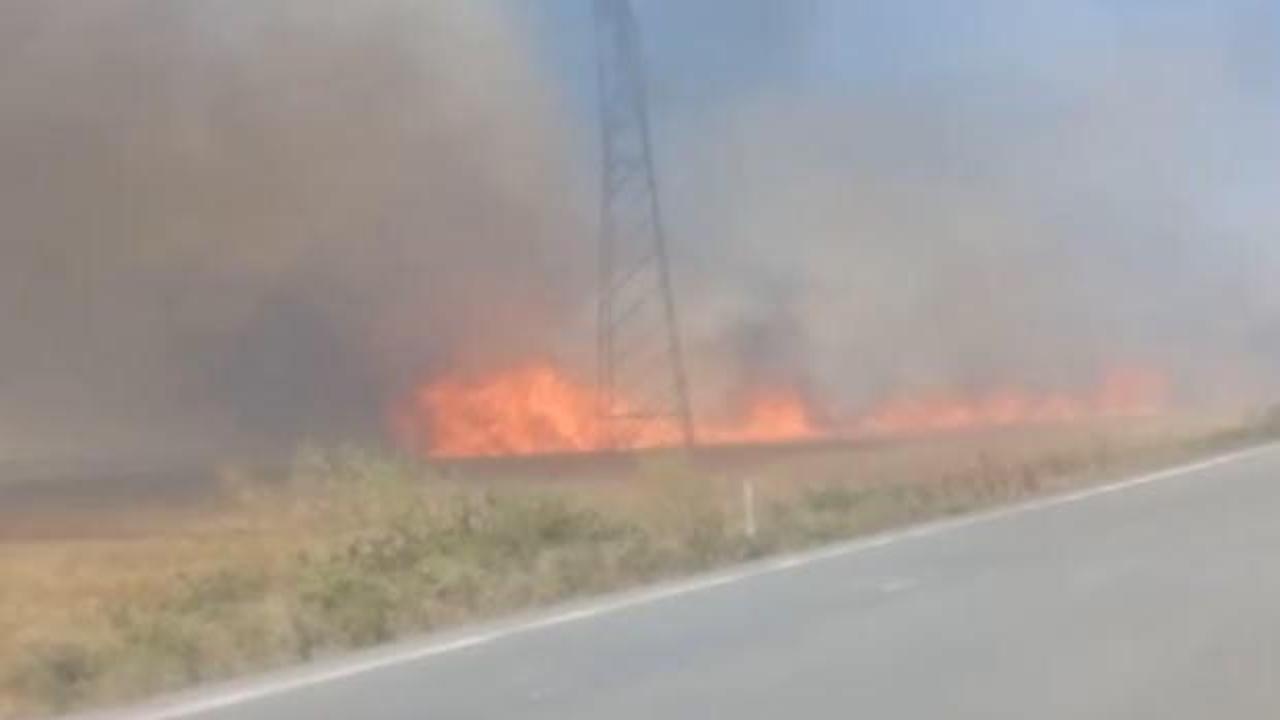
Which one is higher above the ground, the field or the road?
the field

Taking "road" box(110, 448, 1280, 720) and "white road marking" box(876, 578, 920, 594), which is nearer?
"road" box(110, 448, 1280, 720)

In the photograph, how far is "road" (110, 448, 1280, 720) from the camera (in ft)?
35.1

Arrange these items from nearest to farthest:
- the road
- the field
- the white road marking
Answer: the road → the field → the white road marking

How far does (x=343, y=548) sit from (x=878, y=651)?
8.93 m

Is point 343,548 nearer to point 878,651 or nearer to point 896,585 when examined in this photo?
point 896,585

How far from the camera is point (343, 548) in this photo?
21016 millimetres

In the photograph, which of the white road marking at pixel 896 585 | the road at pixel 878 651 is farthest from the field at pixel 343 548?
the white road marking at pixel 896 585

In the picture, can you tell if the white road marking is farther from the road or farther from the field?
the field

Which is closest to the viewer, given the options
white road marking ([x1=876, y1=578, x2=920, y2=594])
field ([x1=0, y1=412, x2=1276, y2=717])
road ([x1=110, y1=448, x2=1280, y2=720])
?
road ([x1=110, y1=448, x2=1280, y2=720])

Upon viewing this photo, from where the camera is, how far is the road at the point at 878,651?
35.1ft

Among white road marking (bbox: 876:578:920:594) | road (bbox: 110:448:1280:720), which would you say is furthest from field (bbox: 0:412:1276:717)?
white road marking (bbox: 876:578:920:594)

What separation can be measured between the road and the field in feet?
4.65

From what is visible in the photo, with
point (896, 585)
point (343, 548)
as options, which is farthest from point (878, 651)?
point (343, 548)

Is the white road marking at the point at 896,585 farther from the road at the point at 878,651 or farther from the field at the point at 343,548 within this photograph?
the field at the point at 343,548
